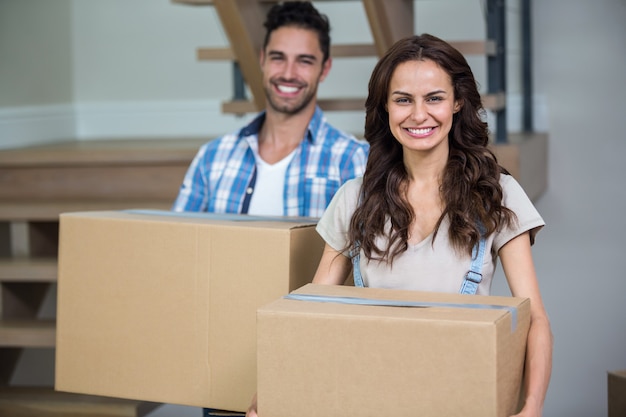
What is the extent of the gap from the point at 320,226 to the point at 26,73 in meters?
2.35

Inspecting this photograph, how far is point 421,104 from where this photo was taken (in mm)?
1439

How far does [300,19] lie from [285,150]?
305mm

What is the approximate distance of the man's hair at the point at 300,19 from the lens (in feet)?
7.21

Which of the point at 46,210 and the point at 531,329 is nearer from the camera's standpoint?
the point at 531,329

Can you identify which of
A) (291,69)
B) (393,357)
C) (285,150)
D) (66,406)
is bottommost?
(66,406)

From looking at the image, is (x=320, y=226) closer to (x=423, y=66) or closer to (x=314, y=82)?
(x=423, y=66)

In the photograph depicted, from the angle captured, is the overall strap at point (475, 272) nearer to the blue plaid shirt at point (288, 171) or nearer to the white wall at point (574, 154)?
the blue plaid shirt at point (288, 171)

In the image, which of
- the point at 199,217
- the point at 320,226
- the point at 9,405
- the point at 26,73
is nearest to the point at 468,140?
the point at 320,226

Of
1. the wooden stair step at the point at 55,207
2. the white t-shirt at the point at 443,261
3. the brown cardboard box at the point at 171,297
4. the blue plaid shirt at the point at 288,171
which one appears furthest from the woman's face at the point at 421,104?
the wooden stair step at the point at 55,207

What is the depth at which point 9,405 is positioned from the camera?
2490 millimetres

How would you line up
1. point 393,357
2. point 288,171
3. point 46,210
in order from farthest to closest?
point 46,210 → point 288,171 → point 393,357

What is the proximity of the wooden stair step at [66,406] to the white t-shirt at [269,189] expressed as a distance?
70cm

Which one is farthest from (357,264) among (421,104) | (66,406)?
(66,406)

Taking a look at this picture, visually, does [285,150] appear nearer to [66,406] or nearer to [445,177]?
[445,177]
